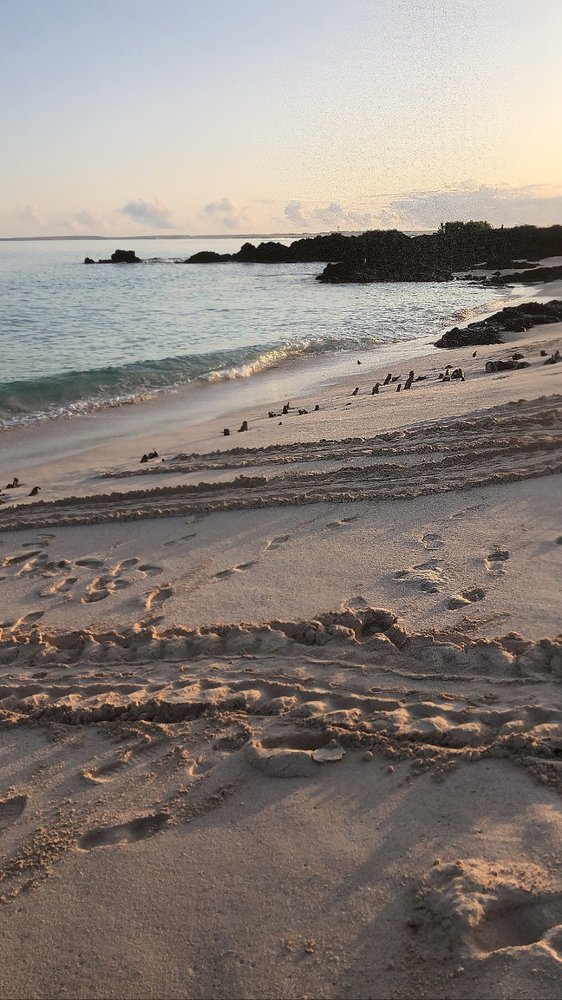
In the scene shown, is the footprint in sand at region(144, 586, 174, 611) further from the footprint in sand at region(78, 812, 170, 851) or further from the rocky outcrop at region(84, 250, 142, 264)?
the rocky outcrop at region(84, 250, 142, 264)

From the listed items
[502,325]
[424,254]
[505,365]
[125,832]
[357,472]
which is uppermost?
[424,254]

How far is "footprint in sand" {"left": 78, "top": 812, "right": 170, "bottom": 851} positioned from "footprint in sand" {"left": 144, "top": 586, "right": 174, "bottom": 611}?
158 centimetres

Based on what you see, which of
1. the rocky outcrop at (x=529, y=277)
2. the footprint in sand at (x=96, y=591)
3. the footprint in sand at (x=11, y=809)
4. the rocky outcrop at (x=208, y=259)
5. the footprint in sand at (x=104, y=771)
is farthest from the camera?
the rocky outcrop at (x=208, y=259)

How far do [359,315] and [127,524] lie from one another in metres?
17.2

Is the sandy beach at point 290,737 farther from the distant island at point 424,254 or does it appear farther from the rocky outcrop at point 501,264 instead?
the rocky outcrop at point 501,264

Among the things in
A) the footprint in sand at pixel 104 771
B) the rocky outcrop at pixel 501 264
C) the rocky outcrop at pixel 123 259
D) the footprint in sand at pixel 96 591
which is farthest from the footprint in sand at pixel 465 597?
the rocky outcrop at pixel 123 259

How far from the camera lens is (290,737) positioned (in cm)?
287

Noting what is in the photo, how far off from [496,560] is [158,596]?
1868 mm

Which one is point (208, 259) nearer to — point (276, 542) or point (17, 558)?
point (17, 558)

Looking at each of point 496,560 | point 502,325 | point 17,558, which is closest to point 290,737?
point 496,560

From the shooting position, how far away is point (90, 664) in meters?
3.57

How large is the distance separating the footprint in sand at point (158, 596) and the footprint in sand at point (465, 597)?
1.53 metres

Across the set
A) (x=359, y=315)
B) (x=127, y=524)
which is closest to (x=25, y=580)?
(x=127, y=524)

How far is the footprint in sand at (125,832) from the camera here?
2.47m
